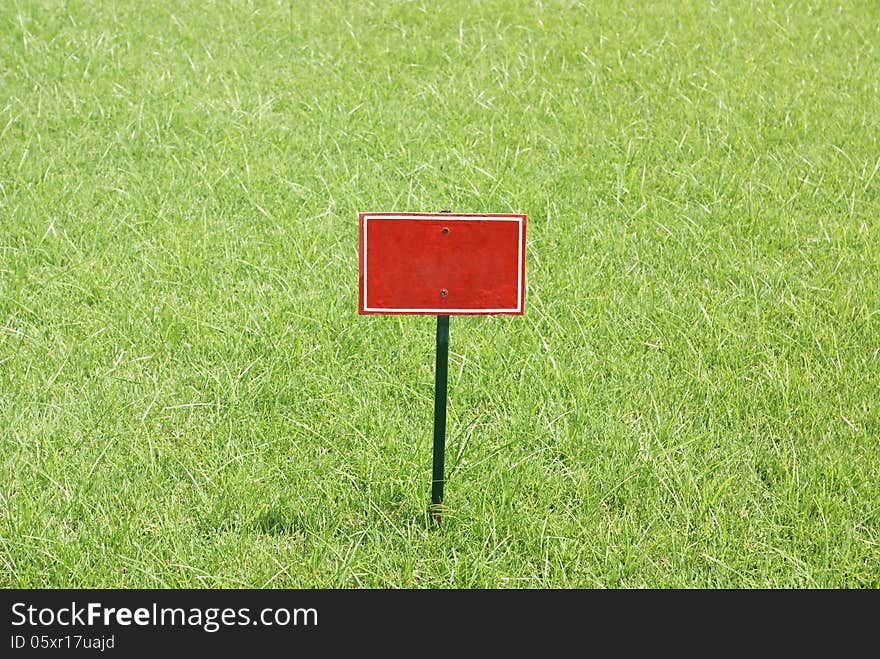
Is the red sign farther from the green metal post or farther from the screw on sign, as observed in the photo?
the green metal post

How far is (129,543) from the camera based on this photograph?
283 centimetres

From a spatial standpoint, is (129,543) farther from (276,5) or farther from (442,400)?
(276,5)

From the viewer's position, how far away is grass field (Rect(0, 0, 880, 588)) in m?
2.90

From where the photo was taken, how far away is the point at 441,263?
2.59 m

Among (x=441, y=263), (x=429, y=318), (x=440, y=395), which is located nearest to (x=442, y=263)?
(x=441, y=263)

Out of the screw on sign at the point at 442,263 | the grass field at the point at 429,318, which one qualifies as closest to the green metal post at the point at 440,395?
the screw on sign at the point at 442,263

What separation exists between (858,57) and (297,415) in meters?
5.23

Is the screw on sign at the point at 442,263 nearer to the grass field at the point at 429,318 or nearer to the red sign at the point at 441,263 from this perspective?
the red sign at the point at 441,263

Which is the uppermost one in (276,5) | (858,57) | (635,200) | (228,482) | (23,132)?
(276,5)

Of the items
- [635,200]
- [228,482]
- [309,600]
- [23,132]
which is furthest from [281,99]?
[309,600]

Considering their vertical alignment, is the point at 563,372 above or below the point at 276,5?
below

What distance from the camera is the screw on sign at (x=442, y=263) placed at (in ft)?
8.37

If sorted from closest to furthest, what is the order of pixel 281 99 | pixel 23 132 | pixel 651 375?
pixel 651 375
pixel 23 132
pixel 281 99

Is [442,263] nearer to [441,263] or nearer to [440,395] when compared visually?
[441,263]
